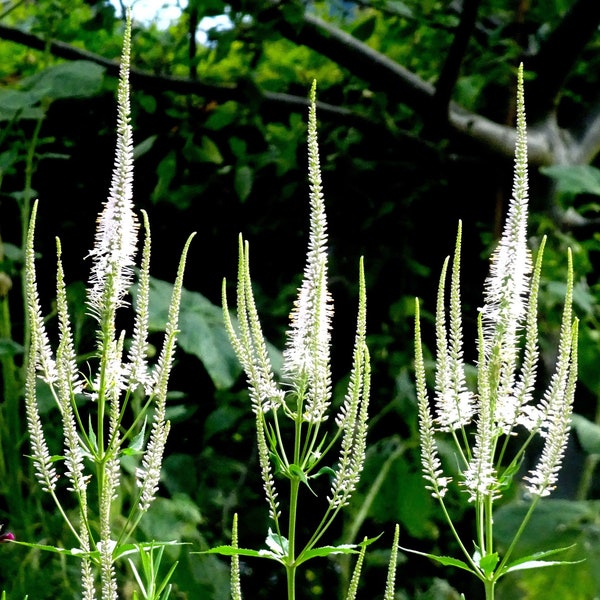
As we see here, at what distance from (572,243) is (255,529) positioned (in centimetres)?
168

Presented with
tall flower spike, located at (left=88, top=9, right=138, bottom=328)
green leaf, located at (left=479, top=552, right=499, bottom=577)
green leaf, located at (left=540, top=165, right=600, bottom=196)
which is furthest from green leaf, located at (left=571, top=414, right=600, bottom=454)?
tall flower spike, located at (left=88, top=9, right=138, bottom=328)

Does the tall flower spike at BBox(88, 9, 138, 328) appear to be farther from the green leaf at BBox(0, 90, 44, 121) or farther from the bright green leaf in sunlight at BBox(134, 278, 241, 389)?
the green leaf at BBox(0, 90, 44, 121)

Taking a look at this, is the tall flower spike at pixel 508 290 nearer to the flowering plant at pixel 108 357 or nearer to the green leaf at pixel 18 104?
the flowering plant at pixel 108 357

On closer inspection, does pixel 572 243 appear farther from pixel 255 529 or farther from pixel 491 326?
pixel 491 326

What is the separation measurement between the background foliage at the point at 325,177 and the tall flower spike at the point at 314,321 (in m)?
1.78

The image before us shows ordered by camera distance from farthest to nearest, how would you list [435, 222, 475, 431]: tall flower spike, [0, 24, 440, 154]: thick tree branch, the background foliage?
[0, 24, 440, 154]: thick tree branch → the background foliage → [435, 222, 475, 431]: tall flower spike

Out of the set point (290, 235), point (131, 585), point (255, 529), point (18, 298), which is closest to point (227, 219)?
point (290, 235)

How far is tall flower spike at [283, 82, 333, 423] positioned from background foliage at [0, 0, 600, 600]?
5.83 feet

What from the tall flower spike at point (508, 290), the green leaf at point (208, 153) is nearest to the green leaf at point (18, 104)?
the green leaf at point (208, 153)

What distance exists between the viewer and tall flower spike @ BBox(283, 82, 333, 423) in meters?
1.39

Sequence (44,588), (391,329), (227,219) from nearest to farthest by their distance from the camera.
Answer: (44,588) < (391,329) < (227,219)

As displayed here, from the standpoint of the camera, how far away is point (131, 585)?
10.6ft

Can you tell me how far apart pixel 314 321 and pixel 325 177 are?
10.3ft

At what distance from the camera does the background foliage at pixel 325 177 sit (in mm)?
3723
